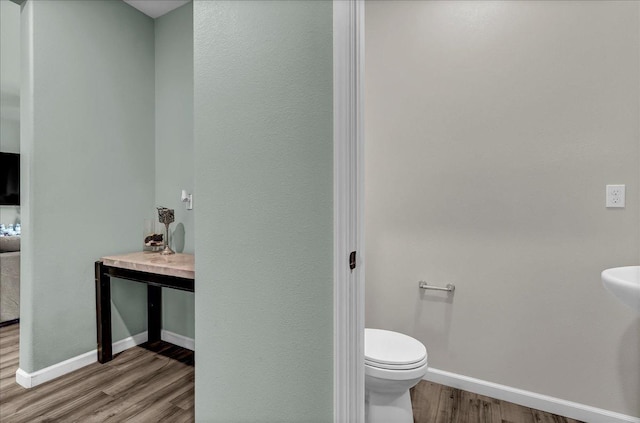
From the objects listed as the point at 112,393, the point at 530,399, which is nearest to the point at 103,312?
the point at 112,393

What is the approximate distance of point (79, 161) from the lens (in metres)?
2.21

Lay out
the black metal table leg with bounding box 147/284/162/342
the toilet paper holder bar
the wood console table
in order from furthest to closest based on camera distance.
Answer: the black metal table leg with bounding box 147/284/162/342, the toilet paper holder bar, the wood console table

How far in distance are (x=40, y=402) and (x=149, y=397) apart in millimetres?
570

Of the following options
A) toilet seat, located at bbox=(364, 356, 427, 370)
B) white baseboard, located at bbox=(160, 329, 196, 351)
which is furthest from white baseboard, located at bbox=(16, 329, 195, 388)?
toilet seat, located at bbox=(364, 356, 427, 370)

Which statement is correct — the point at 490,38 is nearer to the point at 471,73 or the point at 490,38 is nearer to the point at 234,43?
the point at 471,73

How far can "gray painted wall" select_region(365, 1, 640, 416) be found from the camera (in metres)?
1.59

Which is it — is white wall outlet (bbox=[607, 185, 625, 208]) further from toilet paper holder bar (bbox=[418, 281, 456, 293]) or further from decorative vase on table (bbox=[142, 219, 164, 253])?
decorative vase on table (bbox=[142, 219, 164, 253])

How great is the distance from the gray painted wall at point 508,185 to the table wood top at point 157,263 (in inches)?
44.2

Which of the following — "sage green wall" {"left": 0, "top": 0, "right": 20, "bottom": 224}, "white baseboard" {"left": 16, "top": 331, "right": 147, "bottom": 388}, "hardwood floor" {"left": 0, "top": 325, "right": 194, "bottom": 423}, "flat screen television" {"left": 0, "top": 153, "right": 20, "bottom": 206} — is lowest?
"hardwood floor" {"left": 0, "top": 325, "right": 194, "bottom": 423}

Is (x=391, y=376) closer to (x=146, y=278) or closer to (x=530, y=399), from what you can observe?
(x=530, y=399)

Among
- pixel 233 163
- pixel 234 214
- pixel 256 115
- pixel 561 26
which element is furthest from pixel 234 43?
pixel 561 26

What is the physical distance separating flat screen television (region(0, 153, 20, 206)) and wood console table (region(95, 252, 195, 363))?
3688mm

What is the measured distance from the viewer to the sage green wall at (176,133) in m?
2.48

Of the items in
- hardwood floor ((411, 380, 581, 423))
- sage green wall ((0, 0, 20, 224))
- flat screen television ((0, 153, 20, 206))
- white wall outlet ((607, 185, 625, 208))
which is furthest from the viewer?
flat screen television ((0, 153, 20, 206))
